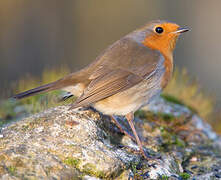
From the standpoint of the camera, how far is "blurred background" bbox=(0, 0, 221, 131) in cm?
1216

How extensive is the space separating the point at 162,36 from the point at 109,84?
3.58 feet

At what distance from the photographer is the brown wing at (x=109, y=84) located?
370 cm

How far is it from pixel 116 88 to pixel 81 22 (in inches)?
404

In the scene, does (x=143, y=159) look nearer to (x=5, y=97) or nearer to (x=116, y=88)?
(x=116, y=88)

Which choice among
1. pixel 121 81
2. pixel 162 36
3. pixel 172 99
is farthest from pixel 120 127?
pixel 172 99

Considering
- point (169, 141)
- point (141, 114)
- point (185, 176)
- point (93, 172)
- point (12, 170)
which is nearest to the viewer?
A: point (12, 170)

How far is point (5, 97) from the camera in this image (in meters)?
5.49

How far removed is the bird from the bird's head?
0.09 metres

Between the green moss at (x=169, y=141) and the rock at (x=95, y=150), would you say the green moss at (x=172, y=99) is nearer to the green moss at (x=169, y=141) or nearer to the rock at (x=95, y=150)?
the rock at (x=95, y=150)

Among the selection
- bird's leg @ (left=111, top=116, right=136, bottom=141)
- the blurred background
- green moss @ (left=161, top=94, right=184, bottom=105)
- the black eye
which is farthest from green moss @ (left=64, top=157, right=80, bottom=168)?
the blurred background

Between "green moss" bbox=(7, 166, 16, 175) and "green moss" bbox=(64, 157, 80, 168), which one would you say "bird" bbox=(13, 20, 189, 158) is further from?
"green moss" bbox=(7, 166, 16, 175)

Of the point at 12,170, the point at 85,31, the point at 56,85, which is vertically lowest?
the point at 85,31

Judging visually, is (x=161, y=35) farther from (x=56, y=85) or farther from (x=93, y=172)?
(x=93, y=172)

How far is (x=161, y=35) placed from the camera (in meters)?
4.44
